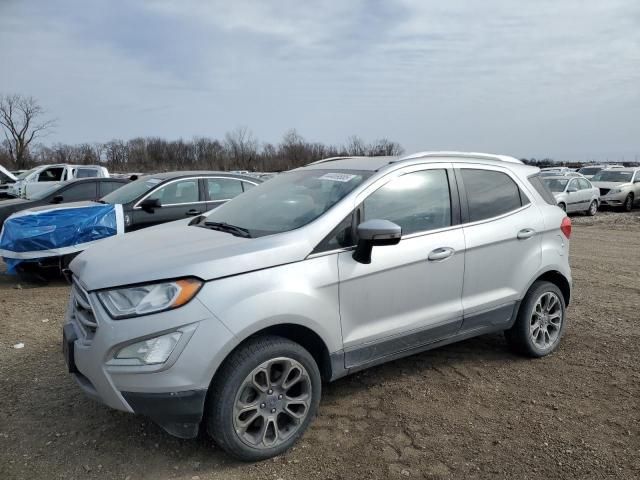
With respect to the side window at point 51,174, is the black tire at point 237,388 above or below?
below

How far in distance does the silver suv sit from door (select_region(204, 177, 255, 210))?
161 inches

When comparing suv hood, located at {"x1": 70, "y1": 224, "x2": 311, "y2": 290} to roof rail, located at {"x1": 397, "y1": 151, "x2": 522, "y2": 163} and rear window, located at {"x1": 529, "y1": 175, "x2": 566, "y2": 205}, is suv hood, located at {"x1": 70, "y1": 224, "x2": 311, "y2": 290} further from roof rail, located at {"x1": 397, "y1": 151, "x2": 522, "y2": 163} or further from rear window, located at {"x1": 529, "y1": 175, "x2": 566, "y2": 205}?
rear window, located at {"x1": 529, "y1": 175, "x2": 566, "y2": 205}

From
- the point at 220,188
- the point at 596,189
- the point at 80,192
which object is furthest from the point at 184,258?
the point at 596,189

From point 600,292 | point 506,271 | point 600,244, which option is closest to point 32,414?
point 506,271

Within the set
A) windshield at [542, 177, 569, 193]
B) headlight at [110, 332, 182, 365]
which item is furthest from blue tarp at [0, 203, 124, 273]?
windshield at [542, 177, 569, 193]

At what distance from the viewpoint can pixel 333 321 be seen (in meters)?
3.10

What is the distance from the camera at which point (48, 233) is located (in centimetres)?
675

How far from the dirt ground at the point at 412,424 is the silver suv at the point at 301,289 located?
12.8 inches

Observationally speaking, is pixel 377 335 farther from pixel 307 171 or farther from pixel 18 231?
pixel 18 231

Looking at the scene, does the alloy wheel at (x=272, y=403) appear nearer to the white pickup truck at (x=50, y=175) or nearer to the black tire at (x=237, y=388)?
the black tire at (x=237, y=388)

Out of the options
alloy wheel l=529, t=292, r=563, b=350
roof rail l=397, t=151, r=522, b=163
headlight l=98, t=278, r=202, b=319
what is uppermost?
roof rail l=397, t=151, r=522, b=163

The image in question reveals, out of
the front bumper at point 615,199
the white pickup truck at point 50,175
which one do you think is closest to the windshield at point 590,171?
the front bumper at point 615,199

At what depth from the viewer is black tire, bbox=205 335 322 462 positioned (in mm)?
2725

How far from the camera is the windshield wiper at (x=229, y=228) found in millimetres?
3260
